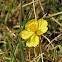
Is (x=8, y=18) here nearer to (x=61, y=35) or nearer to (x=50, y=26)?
(x=50, y=26)

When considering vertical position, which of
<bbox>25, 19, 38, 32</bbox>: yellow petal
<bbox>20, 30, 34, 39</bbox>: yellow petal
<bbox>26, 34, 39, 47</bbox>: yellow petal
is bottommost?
<bbox>26, 34, 39, 47</bbox>: yellow petal

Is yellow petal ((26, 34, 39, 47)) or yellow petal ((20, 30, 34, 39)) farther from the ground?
yellow petal ((20, 30, 34, 39))

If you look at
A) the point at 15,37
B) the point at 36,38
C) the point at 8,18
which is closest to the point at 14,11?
the point at 8,18

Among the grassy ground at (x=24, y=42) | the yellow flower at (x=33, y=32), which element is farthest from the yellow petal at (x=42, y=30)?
the grassy ground at (x=24, y=42)

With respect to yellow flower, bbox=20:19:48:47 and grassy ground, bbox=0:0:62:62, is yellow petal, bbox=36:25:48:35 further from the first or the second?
grassy ground, bbox=0:0:62:62

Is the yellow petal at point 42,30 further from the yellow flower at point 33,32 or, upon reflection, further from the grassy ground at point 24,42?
the grassy ground at point 24,42

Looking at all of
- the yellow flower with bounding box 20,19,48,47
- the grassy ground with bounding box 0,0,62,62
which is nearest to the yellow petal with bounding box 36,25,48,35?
the yellow flower with bounding box 20,19,48,47

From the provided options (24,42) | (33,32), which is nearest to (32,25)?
(33,32)

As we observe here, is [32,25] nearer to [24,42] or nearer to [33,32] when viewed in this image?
[33,32]
